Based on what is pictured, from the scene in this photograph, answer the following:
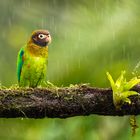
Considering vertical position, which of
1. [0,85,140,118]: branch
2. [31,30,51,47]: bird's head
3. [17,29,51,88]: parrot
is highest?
[31,30,51,47]: bird's head

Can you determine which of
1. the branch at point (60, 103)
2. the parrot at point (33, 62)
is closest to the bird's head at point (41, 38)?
the parrot at point (33, 62)

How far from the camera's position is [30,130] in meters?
7.07

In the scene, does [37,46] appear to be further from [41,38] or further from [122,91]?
[122,91]

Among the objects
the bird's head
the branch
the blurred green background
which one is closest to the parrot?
the bird's head

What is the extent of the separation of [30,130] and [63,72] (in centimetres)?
109

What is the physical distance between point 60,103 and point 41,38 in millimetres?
1867

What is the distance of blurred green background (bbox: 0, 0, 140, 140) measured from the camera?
21.0 ft

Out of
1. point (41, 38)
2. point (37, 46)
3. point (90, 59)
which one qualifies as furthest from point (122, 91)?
point (90, 59)

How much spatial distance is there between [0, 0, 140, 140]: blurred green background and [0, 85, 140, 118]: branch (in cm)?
232

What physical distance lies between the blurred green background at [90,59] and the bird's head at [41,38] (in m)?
0.67

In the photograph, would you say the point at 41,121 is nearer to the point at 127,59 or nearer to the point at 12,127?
the point at 12,127

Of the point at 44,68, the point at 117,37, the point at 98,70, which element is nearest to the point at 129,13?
the point at 117,37

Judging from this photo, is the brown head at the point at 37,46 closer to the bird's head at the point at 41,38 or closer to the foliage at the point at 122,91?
the bird's head at the point at 41,38

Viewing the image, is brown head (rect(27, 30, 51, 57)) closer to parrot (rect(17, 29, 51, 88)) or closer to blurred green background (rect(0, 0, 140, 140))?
parrot (rect(17, 29, 51, 88))
